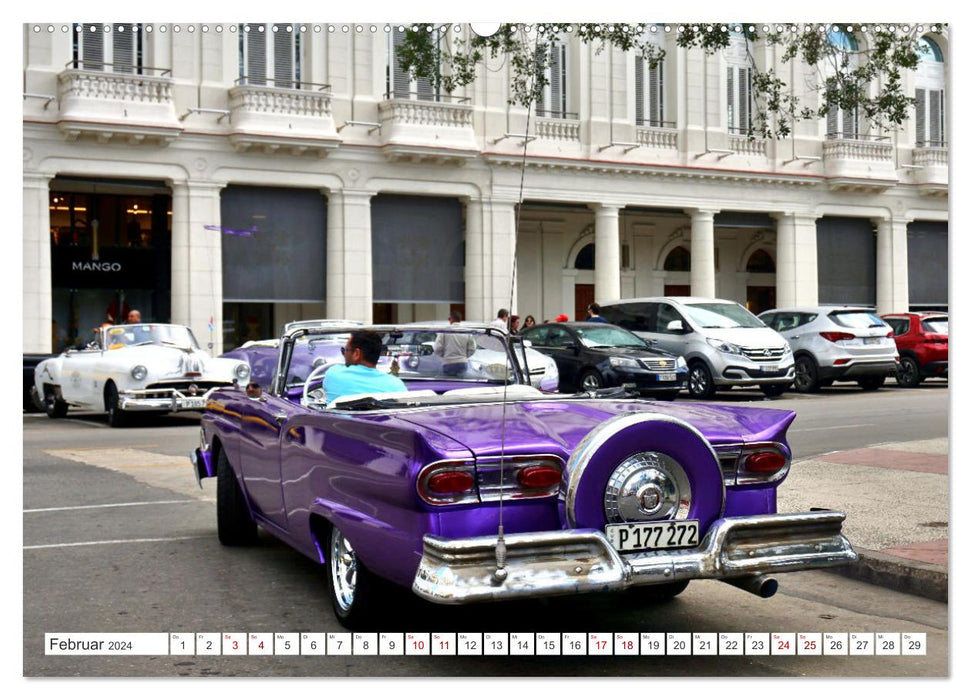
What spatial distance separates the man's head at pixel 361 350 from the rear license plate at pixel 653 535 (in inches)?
92.8

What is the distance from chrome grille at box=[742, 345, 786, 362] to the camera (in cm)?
1820

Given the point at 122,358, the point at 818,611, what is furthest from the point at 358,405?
the point at 122,358

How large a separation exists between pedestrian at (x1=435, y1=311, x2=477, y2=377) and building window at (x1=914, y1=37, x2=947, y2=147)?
262 cm

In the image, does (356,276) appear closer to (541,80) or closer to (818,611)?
(541,80)

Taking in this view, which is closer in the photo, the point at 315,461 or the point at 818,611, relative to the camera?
the point at 315,461

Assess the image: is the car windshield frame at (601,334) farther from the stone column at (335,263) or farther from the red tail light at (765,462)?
the red tail light at (765,462)

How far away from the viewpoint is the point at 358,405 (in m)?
5.26

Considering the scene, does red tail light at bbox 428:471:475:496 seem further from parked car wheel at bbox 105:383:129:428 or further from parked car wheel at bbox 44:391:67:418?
parked car wheel at bbox 44:391:67:418

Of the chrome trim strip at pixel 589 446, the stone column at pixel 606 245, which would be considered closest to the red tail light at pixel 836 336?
the stone column at pixel 606 245

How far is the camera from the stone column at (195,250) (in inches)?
619

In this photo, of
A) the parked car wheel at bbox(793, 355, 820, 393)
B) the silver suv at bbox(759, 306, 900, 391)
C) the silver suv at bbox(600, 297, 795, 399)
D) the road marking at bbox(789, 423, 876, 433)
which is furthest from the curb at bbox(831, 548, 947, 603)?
the parked car wheel at bbox(793, 355, 820, 393)

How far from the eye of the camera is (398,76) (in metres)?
11.3

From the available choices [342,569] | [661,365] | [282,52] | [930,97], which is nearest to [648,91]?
[930,97]

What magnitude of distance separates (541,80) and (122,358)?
10.6 m
